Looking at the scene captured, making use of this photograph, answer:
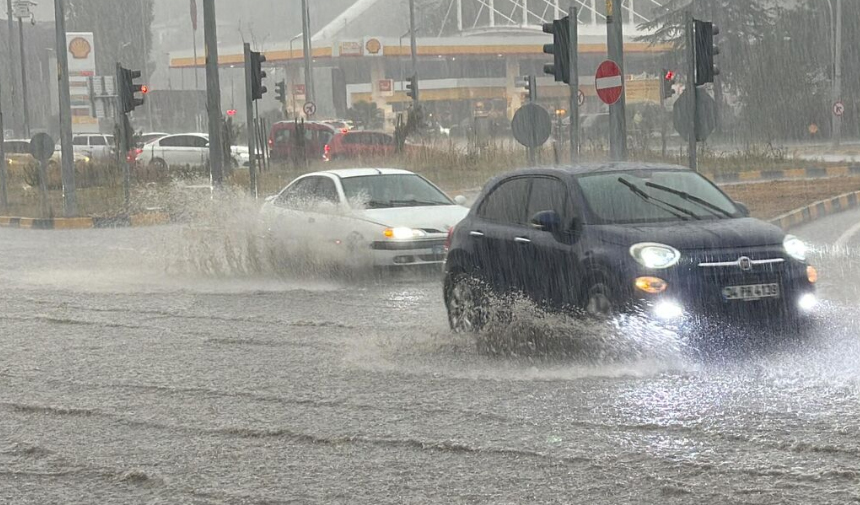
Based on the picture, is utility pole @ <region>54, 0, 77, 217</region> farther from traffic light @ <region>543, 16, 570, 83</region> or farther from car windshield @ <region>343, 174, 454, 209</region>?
car windshield @ <region>343, 174, 454, 209</region>

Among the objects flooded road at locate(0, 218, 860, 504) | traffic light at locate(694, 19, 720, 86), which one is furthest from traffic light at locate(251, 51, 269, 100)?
flooded road at locate(0, 218, 860, 504)

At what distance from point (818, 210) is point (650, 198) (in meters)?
13.9

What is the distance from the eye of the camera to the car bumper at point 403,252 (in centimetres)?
1485

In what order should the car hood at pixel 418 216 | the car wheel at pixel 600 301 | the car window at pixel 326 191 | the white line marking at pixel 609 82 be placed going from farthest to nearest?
the white line marking at pixel 609 82 → the car window at pixel 326 191 → the car hood at pixel 418 216 → the car wheel at pixel 600 301

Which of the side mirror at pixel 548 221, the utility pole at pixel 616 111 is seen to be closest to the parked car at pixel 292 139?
the utility pole at pixel 616 111

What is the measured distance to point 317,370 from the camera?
893 centimetres

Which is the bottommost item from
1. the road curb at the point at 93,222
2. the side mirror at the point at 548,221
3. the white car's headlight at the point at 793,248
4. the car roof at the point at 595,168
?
the white car's headlight at the point at 793,248

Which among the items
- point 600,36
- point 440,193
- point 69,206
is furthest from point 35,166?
point 600,36

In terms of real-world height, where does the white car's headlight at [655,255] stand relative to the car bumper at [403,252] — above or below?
above

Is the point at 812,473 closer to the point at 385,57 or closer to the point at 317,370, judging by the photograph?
the point at 317,370

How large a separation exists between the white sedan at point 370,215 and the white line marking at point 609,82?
3787mm

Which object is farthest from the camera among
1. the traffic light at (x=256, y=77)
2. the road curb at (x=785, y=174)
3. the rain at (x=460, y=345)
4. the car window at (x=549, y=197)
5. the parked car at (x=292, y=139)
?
the parked car at (x=292, y=139)

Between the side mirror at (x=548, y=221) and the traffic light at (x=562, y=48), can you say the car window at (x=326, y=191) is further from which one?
the side mirror at (x=548, y=221)

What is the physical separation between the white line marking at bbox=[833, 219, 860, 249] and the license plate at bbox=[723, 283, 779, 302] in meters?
8.81
